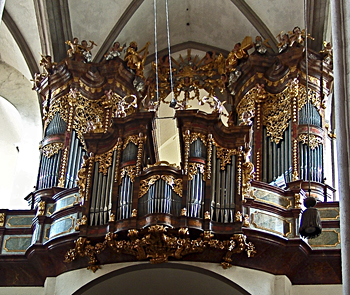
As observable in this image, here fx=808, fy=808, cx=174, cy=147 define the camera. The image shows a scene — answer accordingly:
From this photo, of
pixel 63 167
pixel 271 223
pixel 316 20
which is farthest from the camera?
pixel 316 20

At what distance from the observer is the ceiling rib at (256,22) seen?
743 inches

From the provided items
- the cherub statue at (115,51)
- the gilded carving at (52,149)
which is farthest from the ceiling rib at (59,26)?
the gilded carving at (52,149)

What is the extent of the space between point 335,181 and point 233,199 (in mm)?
5492

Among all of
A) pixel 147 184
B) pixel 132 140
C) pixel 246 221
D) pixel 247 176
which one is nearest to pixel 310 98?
pixel 247 176

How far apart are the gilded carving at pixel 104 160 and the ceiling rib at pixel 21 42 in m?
4.93

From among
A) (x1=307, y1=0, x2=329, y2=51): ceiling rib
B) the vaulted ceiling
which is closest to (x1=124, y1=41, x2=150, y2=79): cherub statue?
the vaulted ceiling

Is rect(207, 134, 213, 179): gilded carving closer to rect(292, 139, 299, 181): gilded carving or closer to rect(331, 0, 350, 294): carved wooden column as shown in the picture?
rect(292, 139, 299, 181): gilded carving

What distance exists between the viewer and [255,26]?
749 inches

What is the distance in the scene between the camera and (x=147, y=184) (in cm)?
1427

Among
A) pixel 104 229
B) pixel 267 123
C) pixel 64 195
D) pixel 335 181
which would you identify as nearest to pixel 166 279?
pixel 104 229

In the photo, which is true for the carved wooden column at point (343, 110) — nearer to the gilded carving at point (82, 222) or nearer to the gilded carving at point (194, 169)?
the gilded carving at point (194, 169)

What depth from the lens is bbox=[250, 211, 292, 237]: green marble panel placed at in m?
14.2

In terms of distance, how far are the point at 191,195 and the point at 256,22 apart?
632cm

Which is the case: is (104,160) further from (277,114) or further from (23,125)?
(23,125)
